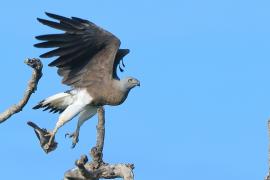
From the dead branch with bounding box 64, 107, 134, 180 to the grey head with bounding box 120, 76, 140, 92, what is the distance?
1822 mm

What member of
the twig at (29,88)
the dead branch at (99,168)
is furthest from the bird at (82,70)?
the twig at (29,88)

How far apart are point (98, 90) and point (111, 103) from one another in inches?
12.3

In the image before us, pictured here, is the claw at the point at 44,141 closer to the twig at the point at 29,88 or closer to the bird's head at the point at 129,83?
the bird's head at the point at 129,83

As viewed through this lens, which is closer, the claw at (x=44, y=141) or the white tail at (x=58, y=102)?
the claw at (x=44, y=141)

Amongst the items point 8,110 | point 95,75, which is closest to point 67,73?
point 95,75

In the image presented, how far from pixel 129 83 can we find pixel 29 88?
11.1 ft

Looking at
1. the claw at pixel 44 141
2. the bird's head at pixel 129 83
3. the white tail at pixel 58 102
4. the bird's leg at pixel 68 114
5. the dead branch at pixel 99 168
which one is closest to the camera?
the dead branch at pixel 99 168

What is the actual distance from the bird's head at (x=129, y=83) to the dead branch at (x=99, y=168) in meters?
1.83

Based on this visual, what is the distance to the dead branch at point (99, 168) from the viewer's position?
9.87 meters

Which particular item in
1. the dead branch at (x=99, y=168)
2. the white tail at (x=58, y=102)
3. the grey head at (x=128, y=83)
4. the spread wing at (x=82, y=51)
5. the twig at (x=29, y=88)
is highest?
the spread wing at (x=82, y=51)

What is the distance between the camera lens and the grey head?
13344 mm

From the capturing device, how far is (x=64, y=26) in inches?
518

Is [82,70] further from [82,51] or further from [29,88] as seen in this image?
[29,88]

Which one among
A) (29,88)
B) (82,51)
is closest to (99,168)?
(29,88)
